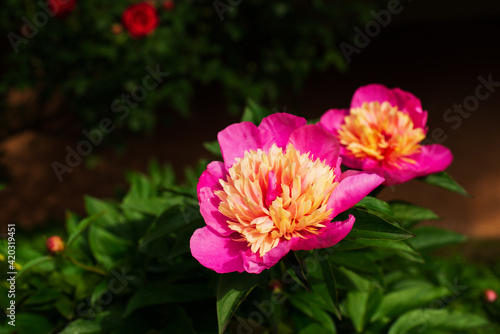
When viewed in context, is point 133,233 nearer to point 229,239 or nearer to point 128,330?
point 128,330

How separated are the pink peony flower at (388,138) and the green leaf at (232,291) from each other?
10.0 inches

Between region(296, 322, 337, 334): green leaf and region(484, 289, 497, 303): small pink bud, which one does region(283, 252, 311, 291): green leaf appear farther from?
region(484, 289, 497, 303): small pink bud

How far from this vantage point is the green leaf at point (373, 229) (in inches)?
22.8

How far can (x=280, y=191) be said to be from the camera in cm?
61

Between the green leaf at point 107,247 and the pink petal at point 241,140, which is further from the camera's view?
the green leaf at point 107,247

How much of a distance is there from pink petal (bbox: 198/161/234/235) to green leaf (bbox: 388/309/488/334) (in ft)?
1.52

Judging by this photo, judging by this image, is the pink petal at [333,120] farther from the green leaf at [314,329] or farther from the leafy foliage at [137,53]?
the leafy foliage at [137,53]

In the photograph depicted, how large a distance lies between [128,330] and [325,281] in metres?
0.38

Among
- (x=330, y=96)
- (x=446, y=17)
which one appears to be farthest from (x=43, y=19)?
(x=446, y=17)

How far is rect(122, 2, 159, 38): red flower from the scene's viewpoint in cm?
219

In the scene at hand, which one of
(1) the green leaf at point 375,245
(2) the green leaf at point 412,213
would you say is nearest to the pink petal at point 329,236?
(1) the green leaf at point 375,245

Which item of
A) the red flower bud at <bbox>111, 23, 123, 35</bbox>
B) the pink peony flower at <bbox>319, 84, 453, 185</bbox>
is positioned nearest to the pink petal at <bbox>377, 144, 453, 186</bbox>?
the pink peony flower at <bbox>319, 84, 453, 185</bbox>

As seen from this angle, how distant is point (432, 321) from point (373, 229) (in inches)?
17.0

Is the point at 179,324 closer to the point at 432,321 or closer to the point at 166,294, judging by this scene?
the point at 166,294
